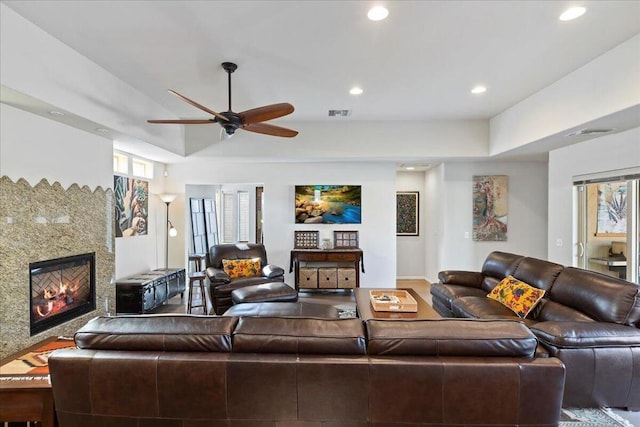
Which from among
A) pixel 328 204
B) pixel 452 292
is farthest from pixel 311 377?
pixel 328 204

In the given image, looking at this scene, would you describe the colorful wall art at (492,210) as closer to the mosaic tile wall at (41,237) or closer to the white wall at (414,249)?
the white wall at (414,249)

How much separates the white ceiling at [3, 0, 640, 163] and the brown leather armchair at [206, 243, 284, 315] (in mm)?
2365

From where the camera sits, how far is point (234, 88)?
12.8 ft

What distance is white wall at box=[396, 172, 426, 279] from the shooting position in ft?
24.0

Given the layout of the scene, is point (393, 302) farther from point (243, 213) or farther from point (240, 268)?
point (243, 213)

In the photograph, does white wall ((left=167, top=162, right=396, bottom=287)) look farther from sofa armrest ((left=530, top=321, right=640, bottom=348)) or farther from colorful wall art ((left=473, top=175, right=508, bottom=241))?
sofa armrest ((left=530, top=321, right=640, bottom=348))

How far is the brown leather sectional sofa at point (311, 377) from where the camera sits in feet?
5.17

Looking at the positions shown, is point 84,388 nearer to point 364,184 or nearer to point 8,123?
point 8,123

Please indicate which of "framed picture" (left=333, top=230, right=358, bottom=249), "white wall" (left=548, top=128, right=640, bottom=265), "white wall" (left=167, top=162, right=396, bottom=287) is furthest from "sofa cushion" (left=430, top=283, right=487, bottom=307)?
"framed picture" (left=333, top=230, right=358, bottom=249)

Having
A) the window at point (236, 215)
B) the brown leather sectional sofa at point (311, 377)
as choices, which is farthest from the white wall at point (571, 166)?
the window at point (236, 215)

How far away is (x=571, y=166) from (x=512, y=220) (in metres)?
1.70

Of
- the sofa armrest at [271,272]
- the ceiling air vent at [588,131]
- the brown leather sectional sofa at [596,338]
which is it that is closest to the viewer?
the brown leather sectional sofa at [596,338]

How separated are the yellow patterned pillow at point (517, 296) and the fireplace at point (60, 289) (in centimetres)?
471

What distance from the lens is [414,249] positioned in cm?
732
